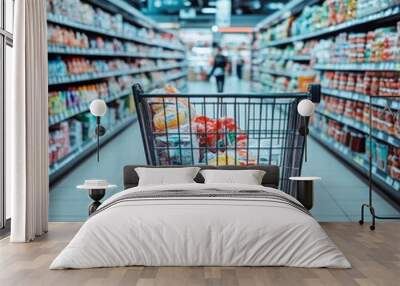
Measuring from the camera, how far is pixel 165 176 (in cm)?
512

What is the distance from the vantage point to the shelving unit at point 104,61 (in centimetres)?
786

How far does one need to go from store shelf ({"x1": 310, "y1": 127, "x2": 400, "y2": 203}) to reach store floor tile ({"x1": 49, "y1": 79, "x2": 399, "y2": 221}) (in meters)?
0.11

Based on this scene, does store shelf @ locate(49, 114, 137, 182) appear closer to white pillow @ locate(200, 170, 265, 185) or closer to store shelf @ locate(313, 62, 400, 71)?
white pillow @ locate(200, 170, 265, 185)

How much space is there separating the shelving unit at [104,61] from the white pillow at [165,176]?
2.40 metres

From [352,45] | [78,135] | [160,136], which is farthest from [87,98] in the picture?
[160,136]

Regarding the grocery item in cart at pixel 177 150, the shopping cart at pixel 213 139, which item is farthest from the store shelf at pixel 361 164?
the grocery item in cart at pixel 177 150

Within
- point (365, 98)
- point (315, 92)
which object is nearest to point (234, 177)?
point (315, 92)

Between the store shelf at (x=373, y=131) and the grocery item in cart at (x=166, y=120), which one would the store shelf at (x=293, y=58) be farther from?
the grocery item in cart at (x=166, y=120)

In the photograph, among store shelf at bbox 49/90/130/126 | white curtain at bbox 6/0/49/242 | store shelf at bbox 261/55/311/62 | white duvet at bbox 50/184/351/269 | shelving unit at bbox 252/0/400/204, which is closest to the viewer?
white duvet at bbox 50/184/351/269

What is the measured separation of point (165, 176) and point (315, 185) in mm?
2888

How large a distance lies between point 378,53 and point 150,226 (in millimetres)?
4176

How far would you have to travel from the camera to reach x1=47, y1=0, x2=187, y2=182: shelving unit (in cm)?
786

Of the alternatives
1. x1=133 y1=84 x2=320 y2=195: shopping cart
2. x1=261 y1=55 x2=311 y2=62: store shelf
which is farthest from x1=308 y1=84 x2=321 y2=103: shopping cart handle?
x1=261 y1=55 x2=311 y2=62: store shelf

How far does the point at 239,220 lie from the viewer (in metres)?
4.04
